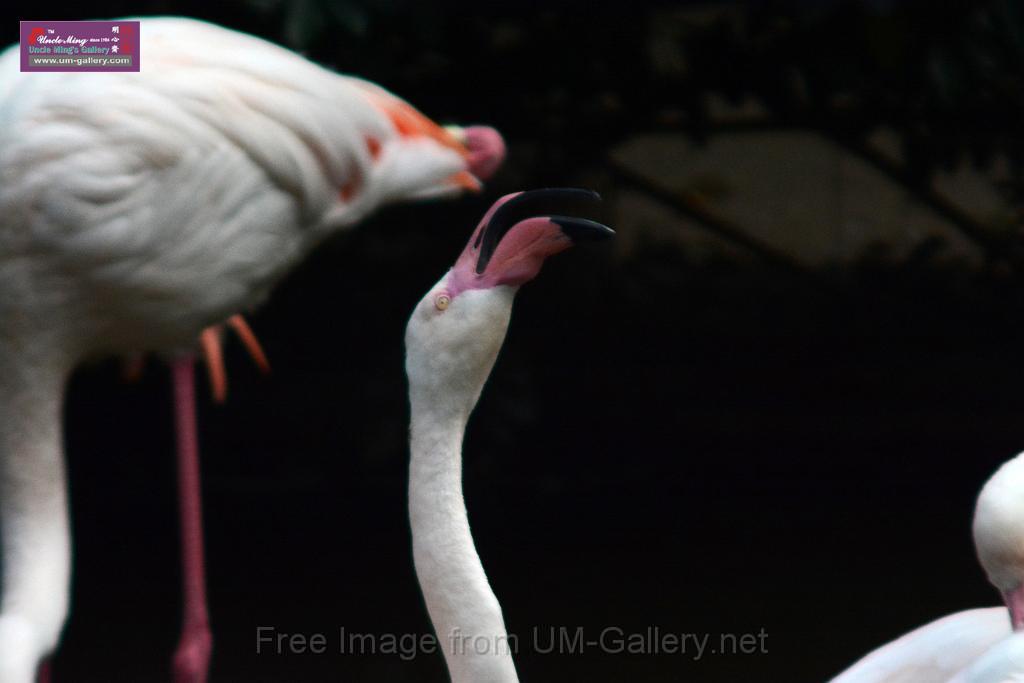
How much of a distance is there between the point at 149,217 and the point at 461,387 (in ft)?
3.80

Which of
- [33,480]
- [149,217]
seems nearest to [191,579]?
[33,480]

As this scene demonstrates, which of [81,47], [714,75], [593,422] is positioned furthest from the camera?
[593,422]

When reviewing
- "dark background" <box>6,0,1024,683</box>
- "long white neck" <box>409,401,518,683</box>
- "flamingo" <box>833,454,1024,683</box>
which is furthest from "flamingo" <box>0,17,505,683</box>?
"flamingo" <box>833,454,1024,683</box>

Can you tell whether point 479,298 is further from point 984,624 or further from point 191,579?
point 191,579

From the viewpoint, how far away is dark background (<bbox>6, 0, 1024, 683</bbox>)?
140 inches

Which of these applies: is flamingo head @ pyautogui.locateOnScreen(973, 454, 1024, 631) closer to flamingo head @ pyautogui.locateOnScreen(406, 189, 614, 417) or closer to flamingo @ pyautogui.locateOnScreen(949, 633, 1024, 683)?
flamingo @ pyautogui.locateOnScreen(949, 633, 1024, 683)

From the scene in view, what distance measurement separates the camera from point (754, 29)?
3.98m

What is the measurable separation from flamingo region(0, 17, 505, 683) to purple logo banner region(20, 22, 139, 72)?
33 millimetres

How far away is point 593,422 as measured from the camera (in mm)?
5492

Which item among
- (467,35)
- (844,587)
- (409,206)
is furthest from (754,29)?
(844,587)

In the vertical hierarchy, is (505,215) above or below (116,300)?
above

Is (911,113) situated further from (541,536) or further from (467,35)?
(541,536)

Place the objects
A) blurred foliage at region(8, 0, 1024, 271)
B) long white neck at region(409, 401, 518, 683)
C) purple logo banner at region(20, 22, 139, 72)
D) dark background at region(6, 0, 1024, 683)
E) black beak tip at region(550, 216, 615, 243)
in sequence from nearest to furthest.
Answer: black beak tip at region(550, 216, 615, 243) < long white neck at region(409, 401, 518, 683) < purple logo banner at region(20, 22, 139, 72) < blurred foliage at region(8, 0, 1024, 271) < dark background at region(6, 0, 1024, 683)

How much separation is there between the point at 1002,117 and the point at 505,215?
2.60 m
